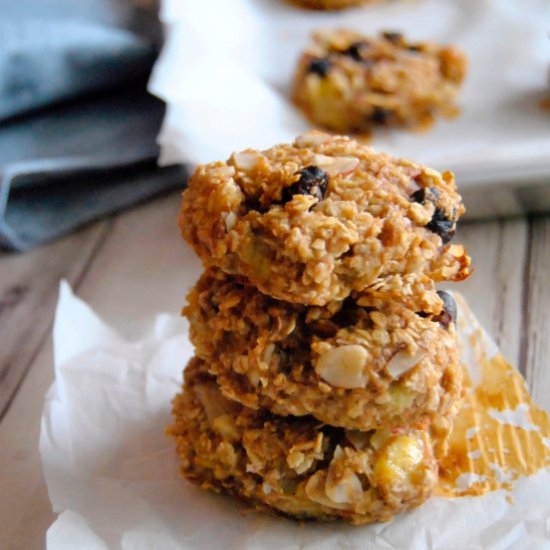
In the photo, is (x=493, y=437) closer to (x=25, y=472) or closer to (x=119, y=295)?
(x=25, y=472)

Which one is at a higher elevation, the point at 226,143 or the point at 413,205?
the point at 413,205

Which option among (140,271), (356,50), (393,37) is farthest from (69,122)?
(393,37)

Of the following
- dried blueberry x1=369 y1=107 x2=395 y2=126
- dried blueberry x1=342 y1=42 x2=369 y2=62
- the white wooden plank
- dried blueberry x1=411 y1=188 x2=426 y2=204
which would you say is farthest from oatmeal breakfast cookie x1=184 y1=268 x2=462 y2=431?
dried blueberry x1=342 y1=42 x2=369 y2=62

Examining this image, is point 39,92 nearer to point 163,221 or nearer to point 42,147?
point 42,147

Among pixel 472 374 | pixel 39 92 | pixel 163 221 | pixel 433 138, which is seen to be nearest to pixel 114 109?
pixel 39 92

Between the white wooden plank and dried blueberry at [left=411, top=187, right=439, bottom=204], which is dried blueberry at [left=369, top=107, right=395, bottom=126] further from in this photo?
dried blueberry at [left=411, top=187, right=439, bottom=204]

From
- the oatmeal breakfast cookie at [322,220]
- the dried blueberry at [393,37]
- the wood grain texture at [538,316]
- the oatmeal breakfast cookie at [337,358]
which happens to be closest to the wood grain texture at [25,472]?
the oatmeal breakfast cookie at [337,358]

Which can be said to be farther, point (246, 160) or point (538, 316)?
point (538, 316)
